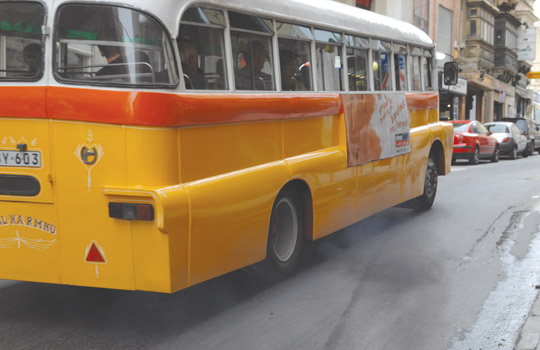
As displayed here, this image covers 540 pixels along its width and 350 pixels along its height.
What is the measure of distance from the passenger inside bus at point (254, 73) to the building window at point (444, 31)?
3425 centimetres

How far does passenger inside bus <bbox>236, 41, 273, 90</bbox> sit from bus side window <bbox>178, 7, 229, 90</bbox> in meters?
0.26

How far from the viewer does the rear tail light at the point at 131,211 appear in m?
4.71

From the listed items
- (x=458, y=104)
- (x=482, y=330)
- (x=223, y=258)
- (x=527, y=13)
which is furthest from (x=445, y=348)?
(x=527, y=13)

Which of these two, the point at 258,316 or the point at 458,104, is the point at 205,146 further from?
the point at 458,104

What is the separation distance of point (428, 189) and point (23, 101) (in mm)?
7497

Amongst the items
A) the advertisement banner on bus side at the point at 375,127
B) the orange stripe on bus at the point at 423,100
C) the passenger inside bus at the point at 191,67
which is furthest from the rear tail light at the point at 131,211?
the orange stripe on bus at the point at 423,100

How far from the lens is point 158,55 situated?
15.9 feet

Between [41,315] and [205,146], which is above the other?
[205,146]

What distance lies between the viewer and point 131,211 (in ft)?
15.6

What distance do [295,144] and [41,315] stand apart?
108 inches

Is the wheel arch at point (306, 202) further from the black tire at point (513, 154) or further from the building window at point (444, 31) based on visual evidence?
the building window at point (444, 31)

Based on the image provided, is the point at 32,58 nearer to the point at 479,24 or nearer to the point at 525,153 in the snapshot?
the point at 525,153

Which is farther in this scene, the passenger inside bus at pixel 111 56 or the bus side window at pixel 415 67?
the bus side window at pixel 415 67

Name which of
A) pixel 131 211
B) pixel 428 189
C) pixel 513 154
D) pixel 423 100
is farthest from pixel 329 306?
pixel 513 154
